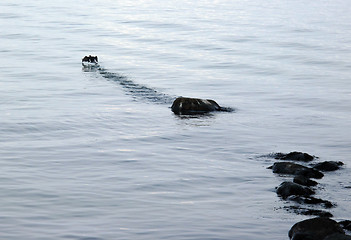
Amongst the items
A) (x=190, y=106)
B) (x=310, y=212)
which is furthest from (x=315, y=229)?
(x=190, y=106)

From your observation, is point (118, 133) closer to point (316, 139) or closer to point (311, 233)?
point (316, 139)

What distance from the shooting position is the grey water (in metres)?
13.6

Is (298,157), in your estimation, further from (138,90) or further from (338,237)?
(138,90)

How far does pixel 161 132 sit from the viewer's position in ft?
68.7

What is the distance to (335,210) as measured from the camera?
14.1m

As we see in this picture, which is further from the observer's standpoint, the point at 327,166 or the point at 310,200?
the point at 327,166

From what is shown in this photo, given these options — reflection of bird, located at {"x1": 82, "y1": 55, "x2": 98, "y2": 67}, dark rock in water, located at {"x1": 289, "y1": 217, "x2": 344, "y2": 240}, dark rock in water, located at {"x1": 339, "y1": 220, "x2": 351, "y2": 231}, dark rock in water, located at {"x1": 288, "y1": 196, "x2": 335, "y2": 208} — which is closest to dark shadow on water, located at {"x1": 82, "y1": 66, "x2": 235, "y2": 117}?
reflection of bird, located at {"x1": 82, "y1": 55, "x2": 98, "y2": 67}

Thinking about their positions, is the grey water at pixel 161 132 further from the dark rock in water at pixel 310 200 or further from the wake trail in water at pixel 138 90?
the dark rock in water at pixel 310 200

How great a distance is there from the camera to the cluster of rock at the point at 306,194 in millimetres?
12242

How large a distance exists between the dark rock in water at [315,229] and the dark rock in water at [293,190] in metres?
2.46

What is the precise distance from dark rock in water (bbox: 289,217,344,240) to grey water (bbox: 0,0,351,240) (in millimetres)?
478

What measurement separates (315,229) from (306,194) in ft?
8.91

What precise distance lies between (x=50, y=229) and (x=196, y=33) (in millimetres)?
37925

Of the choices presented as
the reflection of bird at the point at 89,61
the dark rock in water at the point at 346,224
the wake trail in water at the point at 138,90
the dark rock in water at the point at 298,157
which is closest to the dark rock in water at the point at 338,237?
the dark rock in water at the point at 346,224
